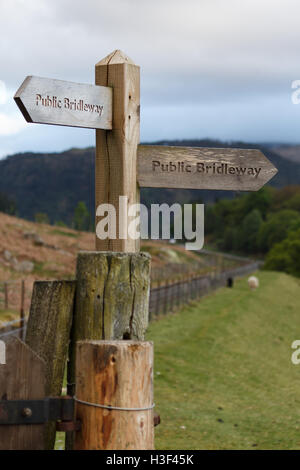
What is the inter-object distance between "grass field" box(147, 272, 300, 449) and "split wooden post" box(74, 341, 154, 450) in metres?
6.91

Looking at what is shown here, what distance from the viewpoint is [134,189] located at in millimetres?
4762

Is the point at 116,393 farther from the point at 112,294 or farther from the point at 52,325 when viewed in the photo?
the point at 52,325

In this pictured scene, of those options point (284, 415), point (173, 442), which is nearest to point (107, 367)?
point (173, 442)

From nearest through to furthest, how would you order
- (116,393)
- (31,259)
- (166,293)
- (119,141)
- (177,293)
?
(116,393) → (119,141) → (166,293) → (177,293) → (31,259)

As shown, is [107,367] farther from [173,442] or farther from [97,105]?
[173,442]

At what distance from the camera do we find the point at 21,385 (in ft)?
12.5

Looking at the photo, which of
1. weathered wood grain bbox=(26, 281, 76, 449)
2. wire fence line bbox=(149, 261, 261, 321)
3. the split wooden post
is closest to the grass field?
wire fence line bbox=(149, 261, 261, 321)

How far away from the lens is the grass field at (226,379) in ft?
→ 38.1

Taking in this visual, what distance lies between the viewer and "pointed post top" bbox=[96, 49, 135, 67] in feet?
15.6

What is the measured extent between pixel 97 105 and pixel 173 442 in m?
7.40

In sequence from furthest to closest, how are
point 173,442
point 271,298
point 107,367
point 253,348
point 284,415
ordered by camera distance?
1. point 271,298
2. point 253,348
3. point 284,415
4. point 173,442
5. point 107,367

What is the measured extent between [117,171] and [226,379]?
531 inches

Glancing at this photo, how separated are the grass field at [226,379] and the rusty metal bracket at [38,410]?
269 inches

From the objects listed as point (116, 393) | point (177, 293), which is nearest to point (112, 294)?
point (116, 393)
